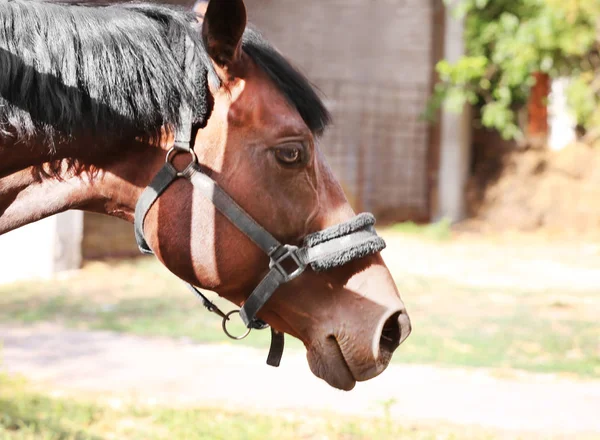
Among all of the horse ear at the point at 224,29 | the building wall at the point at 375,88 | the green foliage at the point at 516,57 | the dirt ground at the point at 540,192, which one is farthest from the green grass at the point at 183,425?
the dirt ground at the point at 540,192

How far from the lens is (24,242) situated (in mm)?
8562

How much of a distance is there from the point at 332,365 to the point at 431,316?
5216 mm

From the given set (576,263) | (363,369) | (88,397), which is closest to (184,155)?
(363,369)

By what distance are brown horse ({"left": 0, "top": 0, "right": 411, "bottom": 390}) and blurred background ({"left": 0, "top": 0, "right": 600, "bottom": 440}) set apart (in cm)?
71

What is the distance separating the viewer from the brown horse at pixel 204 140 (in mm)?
2031

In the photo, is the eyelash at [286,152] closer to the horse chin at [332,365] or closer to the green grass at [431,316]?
the horse chin at [332,365]

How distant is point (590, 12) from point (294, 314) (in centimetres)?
1061

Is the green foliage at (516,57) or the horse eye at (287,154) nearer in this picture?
the horse eye at (287,154)

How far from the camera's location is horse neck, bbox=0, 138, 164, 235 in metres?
2.16

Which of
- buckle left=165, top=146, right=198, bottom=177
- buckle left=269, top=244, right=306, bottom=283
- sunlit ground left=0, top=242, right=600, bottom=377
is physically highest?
buckle left=165, top=146, right=198, bottom=177

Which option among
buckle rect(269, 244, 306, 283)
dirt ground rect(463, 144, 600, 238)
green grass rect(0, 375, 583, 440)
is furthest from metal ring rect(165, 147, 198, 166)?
dirt ground rect(463, 144, 600, 238)

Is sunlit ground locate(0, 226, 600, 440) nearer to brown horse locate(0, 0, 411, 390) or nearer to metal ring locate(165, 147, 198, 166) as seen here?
brown horse locate(0, 0, 411, 390)

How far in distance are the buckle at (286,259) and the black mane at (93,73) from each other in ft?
1.33

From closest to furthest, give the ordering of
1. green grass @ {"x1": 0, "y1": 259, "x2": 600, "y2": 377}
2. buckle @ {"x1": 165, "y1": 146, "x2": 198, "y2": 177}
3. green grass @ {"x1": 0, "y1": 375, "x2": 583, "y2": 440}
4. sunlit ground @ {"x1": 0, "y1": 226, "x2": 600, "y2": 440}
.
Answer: buckle @ {"x1": 165, "y1": 146, "x2": 198, "y2": 177} < green grass @ {"x1": 0, "y1": 375, "x2": 583, "y2": 440} < sunlit ground @ {"x1": 0, "y1": 226, "x2": 600, "y2": 440} < green grass @ {"x1": 0, "y1": 259, "x2": 600, "y2": 377}
